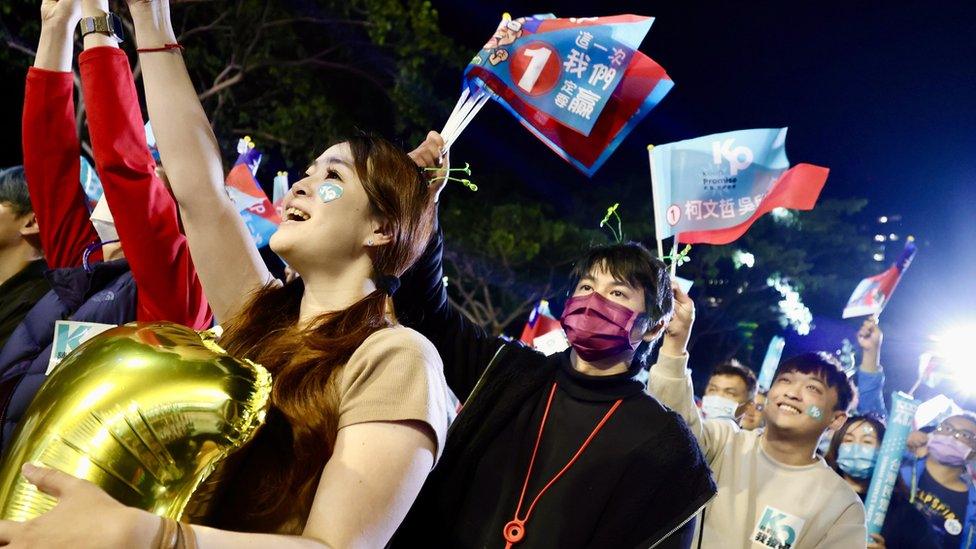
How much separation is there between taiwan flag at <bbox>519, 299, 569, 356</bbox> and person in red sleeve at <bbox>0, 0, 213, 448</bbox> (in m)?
4.64

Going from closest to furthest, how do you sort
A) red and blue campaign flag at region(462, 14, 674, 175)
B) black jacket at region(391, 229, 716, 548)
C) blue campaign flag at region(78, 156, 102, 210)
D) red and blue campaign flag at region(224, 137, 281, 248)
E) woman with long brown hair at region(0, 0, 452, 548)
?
1. woman with long brown hair at region(0, 0, 452, 548)
2. black jacket at region(391, 229, 716, 548)
3. red and blue campaign flag at region(462, 14, 674, 175)
4. blue campaign flag at region(78, 156, 102, 210)
5. red and blue campaign flag at region(224, 137, 281, 248)

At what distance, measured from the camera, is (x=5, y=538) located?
129cm

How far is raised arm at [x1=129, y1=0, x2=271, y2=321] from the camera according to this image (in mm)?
2229

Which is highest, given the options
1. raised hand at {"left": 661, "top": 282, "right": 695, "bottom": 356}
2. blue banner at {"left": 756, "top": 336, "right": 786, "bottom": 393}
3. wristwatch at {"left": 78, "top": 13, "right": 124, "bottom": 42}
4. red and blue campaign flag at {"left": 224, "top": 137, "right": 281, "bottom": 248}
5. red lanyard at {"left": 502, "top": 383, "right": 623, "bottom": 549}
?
wristwatch at {"left": 78, "top": 13, "right": 124, "bottom": 42}

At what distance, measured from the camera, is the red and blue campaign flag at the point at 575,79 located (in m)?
4.01

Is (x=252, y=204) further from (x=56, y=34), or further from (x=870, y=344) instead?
(x=870, y=344)

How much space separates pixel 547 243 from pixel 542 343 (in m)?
8.19

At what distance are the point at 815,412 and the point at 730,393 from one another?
227cm

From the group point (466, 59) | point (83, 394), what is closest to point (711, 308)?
point (466, 59)

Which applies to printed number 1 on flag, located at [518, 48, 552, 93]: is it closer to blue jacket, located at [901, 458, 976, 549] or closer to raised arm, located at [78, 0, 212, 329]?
raised arm, located at [78, 0, 212, 329]

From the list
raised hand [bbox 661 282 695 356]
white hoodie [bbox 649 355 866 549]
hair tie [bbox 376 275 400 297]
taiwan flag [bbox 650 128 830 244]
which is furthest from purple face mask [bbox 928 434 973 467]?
hair tie [bbox 376 275 400 297]

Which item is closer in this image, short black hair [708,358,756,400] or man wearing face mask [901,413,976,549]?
man wearing face mask [901,413,976,549]

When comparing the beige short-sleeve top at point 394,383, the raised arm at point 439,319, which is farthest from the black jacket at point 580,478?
the beige short-sleeve top at point 394,383

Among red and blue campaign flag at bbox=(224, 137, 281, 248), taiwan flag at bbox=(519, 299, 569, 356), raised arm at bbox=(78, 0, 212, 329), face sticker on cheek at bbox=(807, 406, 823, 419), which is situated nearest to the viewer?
raised arm at bbox=(78, 0, 212, 329)
